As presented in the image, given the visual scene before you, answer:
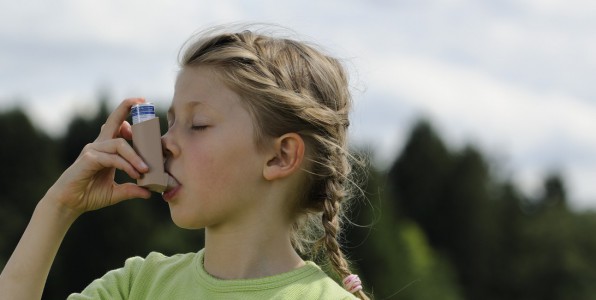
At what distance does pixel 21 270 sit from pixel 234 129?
43.7 inches

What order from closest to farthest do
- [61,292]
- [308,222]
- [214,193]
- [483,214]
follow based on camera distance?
[214,193], [308,222], [61,292], [483,214]

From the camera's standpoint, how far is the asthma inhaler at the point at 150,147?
5.66 meters

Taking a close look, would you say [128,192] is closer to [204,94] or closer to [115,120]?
[115,120]

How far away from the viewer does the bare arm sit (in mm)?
5793

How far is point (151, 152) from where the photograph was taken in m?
5.71

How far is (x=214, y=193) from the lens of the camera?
564 centimetres

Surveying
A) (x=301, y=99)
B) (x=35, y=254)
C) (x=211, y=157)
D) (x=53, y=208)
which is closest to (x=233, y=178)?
(x=211, y=157)

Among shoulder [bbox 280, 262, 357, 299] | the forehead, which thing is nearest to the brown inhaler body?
the forehead

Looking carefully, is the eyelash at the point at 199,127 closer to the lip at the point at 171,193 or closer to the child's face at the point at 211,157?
the child's face at the point at 211,157

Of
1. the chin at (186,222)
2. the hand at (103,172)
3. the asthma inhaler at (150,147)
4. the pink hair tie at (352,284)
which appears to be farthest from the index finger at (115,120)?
the pink hair tie at (352,284)

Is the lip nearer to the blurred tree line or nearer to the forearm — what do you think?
the forearm

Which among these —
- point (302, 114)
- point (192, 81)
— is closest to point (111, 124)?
point (192, 81)

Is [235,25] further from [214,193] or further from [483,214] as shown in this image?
[483,214]

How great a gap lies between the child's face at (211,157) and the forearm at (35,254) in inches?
21.5
